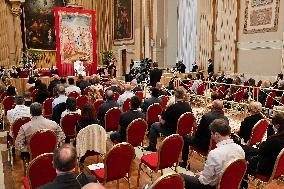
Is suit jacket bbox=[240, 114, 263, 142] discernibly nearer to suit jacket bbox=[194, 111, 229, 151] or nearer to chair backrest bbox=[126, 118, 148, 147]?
suit jacket bbox=[194, 111, 229, 151]

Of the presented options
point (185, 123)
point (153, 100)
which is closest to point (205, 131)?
point (185, 123)

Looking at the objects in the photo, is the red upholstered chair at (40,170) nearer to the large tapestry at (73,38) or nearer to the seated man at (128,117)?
the seated man at (128,117)

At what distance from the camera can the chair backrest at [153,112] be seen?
678 cm

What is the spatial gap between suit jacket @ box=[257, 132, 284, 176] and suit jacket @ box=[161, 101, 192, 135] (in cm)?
202

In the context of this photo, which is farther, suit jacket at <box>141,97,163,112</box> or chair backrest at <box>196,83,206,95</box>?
chair backrest at <box>196,83,206,95</box>

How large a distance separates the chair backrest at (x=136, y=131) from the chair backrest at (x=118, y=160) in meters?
1.16

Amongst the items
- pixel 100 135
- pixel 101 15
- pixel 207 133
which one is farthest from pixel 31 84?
pixel 101 15

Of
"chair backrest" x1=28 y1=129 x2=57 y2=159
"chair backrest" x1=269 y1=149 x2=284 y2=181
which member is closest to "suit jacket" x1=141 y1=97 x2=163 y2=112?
"chair backrest" x1=28 y1=129 x2=57 y2=159

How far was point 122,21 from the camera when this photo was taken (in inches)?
936

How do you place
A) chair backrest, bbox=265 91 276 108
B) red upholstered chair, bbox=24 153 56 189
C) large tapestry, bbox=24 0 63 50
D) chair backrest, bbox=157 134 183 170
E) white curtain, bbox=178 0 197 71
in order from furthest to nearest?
large tapestry, bbox=24 0 63 50 < white curtain, bbox=178 0 197 71 < chair backrest, bbox=265 91 276 108 < chair backrest, bbox=157 134 183 170 < red upholstered chair, bbox=24 153 56 189

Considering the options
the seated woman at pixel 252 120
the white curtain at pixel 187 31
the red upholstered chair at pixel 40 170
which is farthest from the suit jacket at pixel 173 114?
the white curtain at pixel 187 31

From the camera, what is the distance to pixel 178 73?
A: 1723 centimetres

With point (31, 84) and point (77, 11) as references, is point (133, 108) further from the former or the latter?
point (77, 11)

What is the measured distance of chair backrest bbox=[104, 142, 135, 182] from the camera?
3.83m
